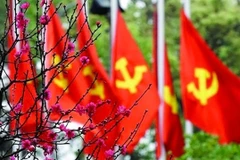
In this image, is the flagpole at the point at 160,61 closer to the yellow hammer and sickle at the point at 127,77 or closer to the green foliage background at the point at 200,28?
the yellow hammer and sickle at the point at 127,77

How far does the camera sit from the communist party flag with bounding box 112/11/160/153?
12141mm

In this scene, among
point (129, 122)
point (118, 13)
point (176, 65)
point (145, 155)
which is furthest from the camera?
point (145, 155)

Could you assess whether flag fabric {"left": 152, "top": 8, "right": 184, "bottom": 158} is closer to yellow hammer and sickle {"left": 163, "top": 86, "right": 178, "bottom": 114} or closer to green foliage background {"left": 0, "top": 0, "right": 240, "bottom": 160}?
yellow hammer and sickle {"left": 163, "top": 86, "right": 178, "bottom": 114}

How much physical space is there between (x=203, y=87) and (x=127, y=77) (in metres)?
1.50

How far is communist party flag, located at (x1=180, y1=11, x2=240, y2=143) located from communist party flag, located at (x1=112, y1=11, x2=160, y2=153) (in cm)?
84

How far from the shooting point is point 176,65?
23344 mm

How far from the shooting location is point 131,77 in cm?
1233

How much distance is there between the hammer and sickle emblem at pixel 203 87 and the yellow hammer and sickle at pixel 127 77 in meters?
1.01

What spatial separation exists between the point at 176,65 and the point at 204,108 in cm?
1027

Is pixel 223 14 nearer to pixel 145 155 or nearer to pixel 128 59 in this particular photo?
pixel 145 155

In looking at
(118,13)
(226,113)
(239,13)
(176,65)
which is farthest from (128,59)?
(239,13)

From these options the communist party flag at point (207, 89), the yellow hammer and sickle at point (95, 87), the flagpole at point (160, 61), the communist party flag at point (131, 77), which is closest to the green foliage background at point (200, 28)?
the flagpole at point (160, 61)

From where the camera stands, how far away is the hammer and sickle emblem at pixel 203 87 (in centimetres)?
1312

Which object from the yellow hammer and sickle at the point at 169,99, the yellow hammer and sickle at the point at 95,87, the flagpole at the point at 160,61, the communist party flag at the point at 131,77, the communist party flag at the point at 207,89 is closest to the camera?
the yellow hammer and sickle at the point at 95,87
